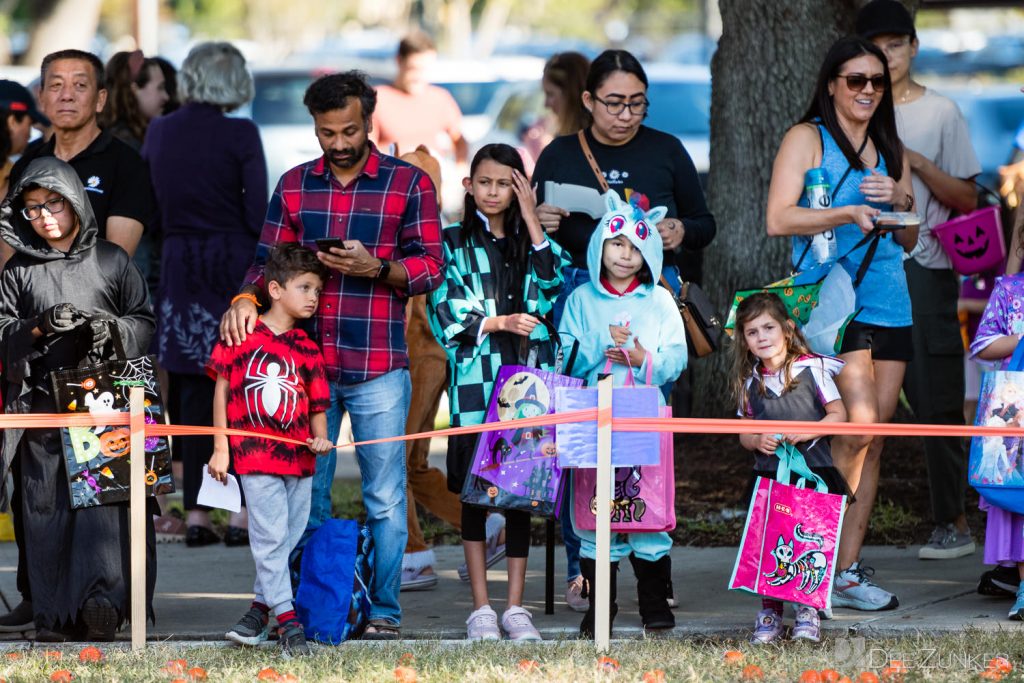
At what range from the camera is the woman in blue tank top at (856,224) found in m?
6.51

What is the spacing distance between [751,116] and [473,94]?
37.8ft

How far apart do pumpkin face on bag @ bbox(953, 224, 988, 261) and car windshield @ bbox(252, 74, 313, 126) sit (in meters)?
12.6

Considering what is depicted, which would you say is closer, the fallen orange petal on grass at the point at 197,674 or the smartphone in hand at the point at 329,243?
the fallen orange petal on grass at the point at 197,674

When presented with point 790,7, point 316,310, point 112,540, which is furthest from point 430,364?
point 790,7

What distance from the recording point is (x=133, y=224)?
22.4 feet

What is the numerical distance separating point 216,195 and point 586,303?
2.70m

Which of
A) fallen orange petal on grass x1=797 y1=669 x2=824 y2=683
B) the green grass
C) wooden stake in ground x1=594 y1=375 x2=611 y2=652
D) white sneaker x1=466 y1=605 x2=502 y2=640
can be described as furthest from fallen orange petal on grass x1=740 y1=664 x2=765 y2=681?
white sneaker x1=466 y1=605 x2=502 y2=640

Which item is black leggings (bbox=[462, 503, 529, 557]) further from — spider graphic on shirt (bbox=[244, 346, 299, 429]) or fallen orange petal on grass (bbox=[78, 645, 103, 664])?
fallen orange petal on grass (bbox=[78, 645, 103, 664])

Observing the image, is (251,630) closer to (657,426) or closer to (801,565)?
(657,426)

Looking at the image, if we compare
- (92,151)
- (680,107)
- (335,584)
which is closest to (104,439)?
(335,584)

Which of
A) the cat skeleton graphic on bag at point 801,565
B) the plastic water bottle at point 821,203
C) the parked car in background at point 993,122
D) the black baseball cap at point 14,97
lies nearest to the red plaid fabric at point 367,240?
the plastic water bottle at point 821,203

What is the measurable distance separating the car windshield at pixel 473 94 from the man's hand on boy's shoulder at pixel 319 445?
14647 mm

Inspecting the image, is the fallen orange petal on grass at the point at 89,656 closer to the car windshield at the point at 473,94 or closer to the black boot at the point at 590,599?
the black boot at the point at 590,599

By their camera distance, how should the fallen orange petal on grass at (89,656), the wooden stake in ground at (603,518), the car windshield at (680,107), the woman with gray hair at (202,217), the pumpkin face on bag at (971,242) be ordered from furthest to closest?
1. the car windshield at (680,107)
2. the woman with gray hair at (202,217)
3. the pumpkin face on bag at (971,242)
4. the wooden stake in ground at (603,518)
5. the fallen orange petal on grass at (89,656)
